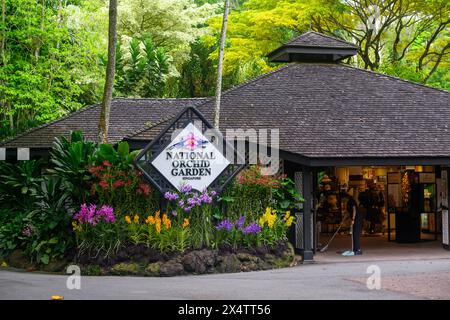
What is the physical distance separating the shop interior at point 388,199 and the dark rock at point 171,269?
6.64 meters

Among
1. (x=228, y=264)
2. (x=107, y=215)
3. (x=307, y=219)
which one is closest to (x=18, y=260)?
(x=107, y=215)

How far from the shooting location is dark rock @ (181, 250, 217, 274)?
50.5 feet

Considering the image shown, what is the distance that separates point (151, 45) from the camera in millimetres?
35156

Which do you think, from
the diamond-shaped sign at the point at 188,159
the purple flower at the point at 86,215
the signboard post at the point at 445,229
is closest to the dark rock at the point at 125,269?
the purple flower at the point at 86,215

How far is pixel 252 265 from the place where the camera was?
52.8 ft

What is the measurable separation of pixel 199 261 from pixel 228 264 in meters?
0.68

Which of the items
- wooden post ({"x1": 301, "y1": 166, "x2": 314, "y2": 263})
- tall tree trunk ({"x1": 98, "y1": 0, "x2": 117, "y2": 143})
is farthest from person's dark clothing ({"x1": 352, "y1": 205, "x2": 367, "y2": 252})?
tall tree trunk ({"x1": 98, "y1": 0, "x2": 117, "y2": 143})

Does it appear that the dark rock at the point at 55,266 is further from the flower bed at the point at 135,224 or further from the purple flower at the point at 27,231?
the purple flower at the point at 27,231

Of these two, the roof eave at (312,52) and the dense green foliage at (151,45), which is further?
the dense green foliage at (151,45)

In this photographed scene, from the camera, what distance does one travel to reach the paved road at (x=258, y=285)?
1150 cm

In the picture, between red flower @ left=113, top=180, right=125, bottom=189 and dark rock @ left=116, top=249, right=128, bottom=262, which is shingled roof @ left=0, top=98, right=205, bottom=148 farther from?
dark rock @ left=116, top=249, right=128, bottom=262

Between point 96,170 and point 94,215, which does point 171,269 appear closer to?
point 94,215

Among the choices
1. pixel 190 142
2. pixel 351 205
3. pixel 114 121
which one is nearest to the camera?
pixel 190 142
